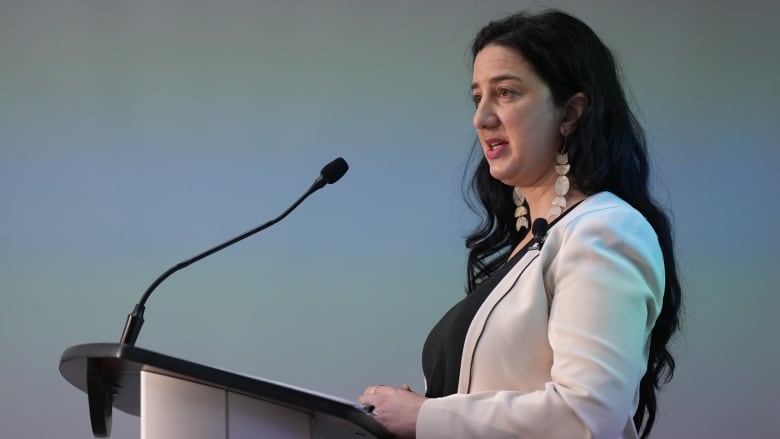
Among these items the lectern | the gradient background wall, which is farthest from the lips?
the gradient background wall

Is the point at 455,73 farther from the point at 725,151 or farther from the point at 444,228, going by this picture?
the point at 725,151

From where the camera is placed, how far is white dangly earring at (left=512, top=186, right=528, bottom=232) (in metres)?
1.93

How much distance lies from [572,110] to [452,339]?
0.45 metres

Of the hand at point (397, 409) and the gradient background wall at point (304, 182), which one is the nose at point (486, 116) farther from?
the gradient background wall at point (304, 182)

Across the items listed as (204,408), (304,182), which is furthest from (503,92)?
(304,182)

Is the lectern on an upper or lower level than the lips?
lower

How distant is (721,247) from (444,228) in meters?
0.80

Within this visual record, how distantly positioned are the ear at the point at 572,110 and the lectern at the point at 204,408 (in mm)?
654

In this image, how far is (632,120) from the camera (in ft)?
5.76

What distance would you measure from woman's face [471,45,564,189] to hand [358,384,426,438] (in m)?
0.46

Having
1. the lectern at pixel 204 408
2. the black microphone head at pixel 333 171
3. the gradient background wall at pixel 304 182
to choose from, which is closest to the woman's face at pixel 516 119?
the black microphone head at pixel 333 171

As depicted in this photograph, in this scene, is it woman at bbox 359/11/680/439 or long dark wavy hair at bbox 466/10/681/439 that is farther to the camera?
long dark wavy hair at bbox 466/10/681/439

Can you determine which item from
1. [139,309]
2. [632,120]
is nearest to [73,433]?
[139,309]

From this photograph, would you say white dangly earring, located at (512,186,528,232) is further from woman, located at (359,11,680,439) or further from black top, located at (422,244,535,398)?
black top, located at (422,244,535,398)
